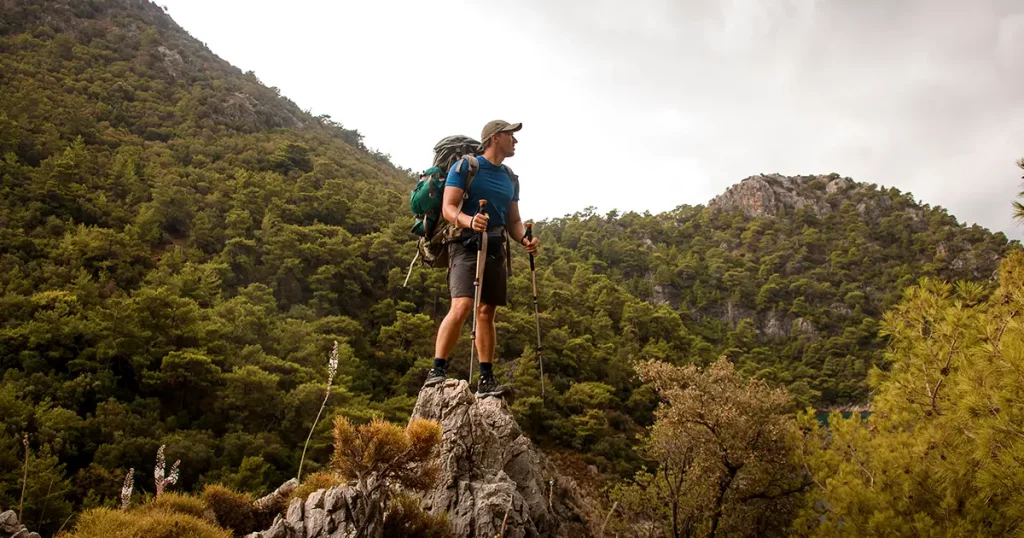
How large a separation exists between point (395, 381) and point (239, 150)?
1037 inches

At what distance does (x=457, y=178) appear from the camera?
4.34 meters

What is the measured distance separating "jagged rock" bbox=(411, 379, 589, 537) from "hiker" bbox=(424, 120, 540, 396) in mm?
295

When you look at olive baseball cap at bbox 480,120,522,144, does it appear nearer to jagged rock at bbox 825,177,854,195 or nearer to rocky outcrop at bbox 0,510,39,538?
rocky outcrop at bbox 0,510,39,538

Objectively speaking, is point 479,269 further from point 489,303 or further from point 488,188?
point 488,188

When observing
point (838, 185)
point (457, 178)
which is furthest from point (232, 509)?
point (838, 185)

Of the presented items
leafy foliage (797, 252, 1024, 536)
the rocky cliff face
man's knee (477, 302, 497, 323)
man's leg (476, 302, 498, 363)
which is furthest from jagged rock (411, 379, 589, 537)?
leafy foliage (797, 252, 1024, 536)

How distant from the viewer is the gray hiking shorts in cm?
441

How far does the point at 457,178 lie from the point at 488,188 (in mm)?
315

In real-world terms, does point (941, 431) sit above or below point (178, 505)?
above

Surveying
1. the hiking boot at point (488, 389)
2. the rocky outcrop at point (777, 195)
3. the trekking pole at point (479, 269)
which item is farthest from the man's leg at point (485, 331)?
the rocky outcrop at point (777, 195)

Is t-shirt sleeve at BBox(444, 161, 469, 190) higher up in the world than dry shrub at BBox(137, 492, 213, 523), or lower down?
higher up

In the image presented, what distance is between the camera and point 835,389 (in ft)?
156

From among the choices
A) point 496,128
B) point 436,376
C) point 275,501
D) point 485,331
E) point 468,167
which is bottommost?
point 275,501

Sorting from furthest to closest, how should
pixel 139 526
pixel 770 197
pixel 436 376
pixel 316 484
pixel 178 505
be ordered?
pixel 770 197 → pixel 436 376 → pixel 316 484 → pixel 178 505 → pixel 139 526
